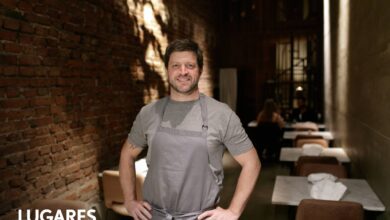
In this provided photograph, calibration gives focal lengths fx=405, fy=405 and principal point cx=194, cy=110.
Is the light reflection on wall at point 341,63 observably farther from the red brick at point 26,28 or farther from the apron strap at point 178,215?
the apron strap at point 178,215

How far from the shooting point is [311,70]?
10.6 metres

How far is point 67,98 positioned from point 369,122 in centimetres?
285

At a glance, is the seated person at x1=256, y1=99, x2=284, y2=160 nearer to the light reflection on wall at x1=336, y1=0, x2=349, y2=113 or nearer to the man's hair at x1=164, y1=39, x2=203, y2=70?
the light reflection on wall at x1=336, y1=0, x2=349, y2=113

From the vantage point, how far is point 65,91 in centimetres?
384

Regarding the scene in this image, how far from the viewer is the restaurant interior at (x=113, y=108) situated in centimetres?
307

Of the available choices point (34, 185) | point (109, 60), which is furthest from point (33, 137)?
point (109, 60)

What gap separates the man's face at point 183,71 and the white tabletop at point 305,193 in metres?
1.59

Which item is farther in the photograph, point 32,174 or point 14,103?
point 32,174

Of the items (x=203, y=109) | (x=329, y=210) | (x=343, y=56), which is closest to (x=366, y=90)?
(x=329, y=210)

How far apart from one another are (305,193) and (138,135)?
1.84 metres

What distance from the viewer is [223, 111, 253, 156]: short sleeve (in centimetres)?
190

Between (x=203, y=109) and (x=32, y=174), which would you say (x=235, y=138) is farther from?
(x=32, y=174)

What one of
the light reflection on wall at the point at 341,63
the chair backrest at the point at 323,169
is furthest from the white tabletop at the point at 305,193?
the light reflection on wall at the point at 341,63

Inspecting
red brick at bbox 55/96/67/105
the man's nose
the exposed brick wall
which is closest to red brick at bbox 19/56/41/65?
the exposed brick wall
